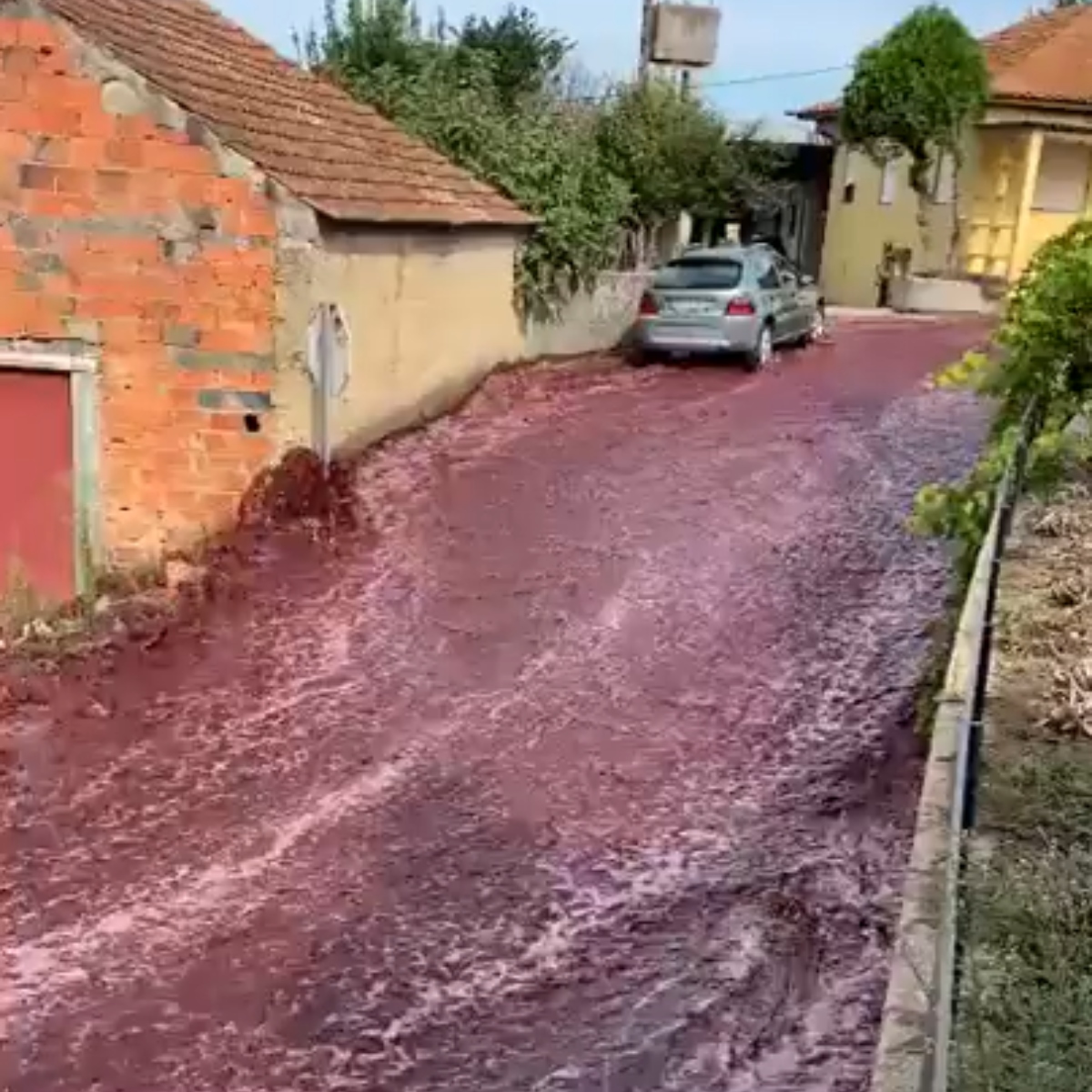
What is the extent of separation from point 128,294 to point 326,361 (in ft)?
5.73

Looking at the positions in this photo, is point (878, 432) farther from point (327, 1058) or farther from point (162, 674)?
point (327, 1058)

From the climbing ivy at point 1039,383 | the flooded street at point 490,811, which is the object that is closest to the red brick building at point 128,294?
the flooded street at point 490,811

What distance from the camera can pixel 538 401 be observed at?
734 inches

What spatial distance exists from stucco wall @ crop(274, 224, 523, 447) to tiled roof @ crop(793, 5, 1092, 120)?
16152 millimetres

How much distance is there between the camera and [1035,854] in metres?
5.06

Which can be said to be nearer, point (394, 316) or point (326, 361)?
point (326, 361)

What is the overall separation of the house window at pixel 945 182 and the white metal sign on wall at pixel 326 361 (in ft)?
68.8

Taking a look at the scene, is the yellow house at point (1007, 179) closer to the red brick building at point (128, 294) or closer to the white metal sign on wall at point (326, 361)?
the white metal sign on wall at point (326, 361)

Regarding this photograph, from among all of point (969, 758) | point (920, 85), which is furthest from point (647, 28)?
point (969, 758)

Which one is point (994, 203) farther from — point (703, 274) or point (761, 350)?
point (703, 274)

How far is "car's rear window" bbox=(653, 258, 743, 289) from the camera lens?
813 inches

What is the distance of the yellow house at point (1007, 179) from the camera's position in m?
30.2

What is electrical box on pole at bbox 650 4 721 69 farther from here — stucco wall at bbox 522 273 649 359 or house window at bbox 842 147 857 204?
stucco wall at bbox 522 273 649 359

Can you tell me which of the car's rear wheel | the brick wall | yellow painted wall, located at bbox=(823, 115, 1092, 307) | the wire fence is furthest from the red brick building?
yellow painted wall, located at bbox=(823, 115, 1092, 307)
